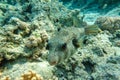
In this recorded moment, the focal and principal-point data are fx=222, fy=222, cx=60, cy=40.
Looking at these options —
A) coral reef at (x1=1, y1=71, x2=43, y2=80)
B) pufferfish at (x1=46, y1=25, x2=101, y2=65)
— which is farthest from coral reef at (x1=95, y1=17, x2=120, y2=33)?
coral reef at (x1=1, y1=71, x2=43, y2=80)

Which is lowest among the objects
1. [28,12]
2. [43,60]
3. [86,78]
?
[86,78]

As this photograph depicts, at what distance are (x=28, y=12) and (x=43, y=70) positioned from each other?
3.51 m

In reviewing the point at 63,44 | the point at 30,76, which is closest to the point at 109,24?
the point at 63,44

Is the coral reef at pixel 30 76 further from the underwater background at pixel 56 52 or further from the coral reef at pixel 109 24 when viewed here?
the coral reef at pixel 109 24

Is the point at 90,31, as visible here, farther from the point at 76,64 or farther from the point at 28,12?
the point at 28,12

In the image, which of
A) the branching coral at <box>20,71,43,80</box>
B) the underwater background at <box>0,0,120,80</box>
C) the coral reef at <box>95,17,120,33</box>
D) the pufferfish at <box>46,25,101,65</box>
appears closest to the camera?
the pufferfish at <box>46,25,101,65</box>

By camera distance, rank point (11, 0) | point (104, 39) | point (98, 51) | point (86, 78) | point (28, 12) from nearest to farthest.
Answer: point (86, 78) → point (98, 51) → point (104, 39) → point (28, 12) → point (11, 0)

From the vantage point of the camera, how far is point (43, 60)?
16.4 feet

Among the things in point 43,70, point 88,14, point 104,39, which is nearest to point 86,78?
point 43,70

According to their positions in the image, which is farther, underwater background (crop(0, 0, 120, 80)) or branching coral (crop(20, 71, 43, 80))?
branching coral (crop(20, 71, 43, 80))

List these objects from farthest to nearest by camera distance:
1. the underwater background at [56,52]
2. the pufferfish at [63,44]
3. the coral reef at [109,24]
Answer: the coral reef at [109,24] < the underwater background at [56,52] < the pufferfish at [63,44]

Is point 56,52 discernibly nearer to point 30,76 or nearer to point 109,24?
point 30,76

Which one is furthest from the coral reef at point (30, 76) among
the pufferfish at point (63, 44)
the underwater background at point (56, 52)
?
the pufferfish at point (63, 44)

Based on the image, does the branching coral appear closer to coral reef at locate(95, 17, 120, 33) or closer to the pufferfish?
the pufferfish
